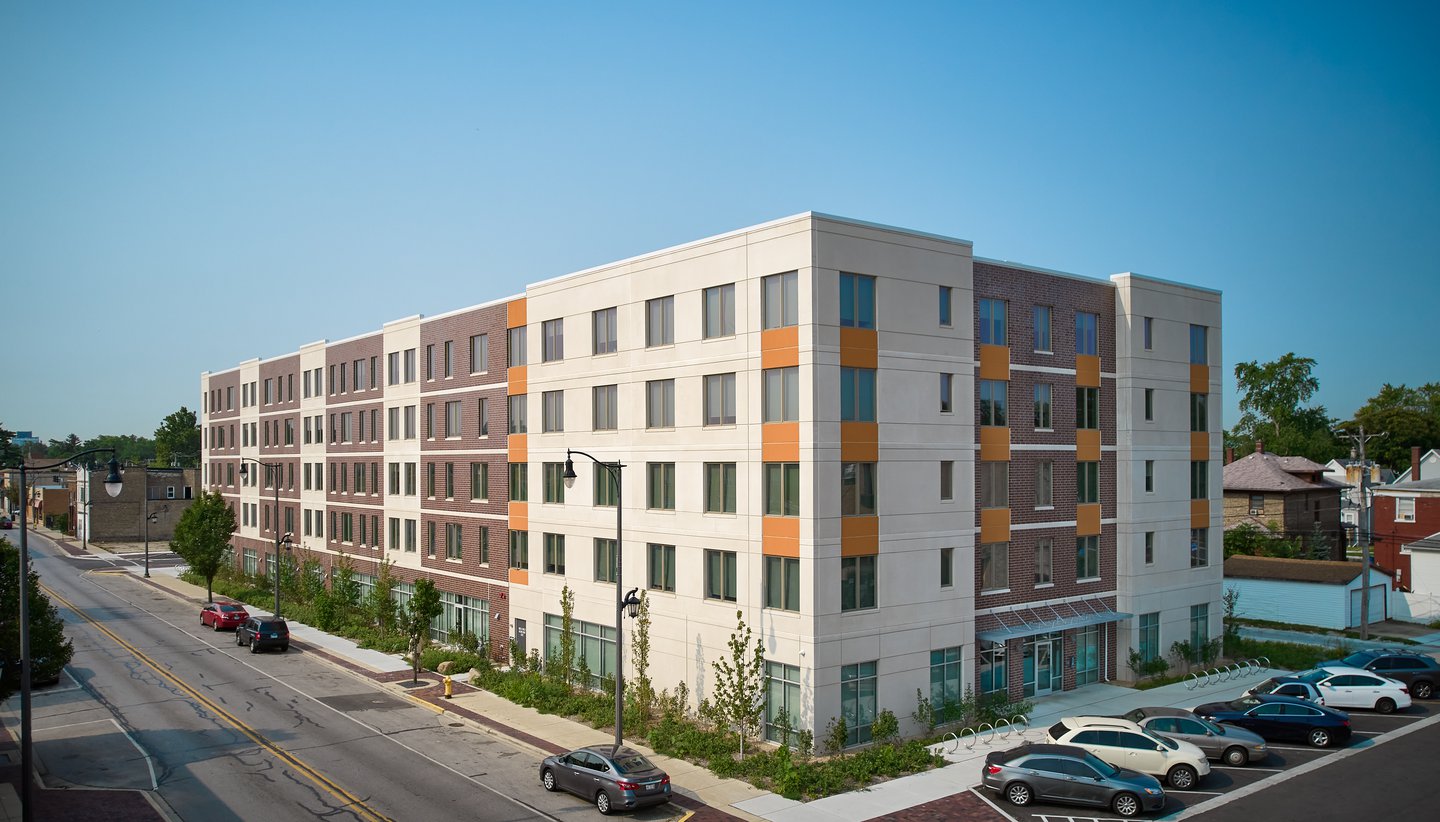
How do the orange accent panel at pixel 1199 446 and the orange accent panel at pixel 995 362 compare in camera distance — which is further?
the orange accent panel at pixel 1199 446

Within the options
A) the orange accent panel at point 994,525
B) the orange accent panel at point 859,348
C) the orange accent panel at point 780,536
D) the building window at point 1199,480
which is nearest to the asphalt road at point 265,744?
the orange accent panel at point 780,536

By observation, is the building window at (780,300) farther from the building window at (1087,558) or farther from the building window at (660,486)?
the building window at (1087,558)

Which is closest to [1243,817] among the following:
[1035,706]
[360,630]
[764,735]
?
[1035,706]

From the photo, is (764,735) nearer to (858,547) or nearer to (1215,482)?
(858,547)

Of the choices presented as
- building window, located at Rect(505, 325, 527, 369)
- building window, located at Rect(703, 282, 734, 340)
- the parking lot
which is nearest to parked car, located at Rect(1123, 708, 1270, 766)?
the parking lot

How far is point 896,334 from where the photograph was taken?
1155 inches

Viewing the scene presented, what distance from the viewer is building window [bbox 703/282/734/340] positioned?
29969 millimetres

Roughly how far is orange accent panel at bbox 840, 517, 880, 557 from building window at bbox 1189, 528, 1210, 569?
18.9m

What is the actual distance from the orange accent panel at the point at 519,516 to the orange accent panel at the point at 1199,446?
28.8 metres

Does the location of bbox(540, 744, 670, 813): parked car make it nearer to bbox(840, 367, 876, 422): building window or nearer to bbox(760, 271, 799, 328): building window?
bbox(840, 367, 876, 422): building window

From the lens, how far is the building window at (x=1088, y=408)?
36219 mm

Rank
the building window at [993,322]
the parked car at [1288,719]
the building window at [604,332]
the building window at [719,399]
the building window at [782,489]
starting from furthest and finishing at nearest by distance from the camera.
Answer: the building window at [604,332], the building window at [993,322], the building window at [719,399], the building window at [782,489], the parked car at [1288,719]

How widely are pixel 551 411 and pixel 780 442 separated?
532 inches

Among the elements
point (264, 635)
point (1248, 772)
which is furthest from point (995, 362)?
point (264, 635)
